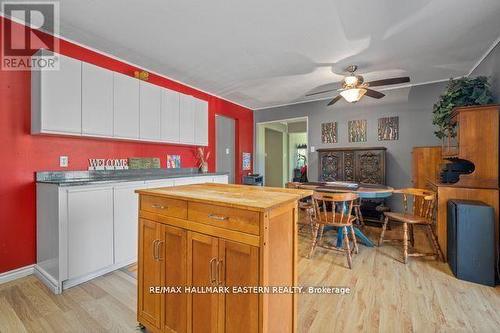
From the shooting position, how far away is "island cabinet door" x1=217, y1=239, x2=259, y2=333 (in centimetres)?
108

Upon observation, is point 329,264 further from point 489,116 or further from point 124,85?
point 124,85

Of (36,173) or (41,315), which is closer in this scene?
(41,315)

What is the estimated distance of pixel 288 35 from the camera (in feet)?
8.47

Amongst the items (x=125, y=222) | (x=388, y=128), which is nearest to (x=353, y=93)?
(x=388, y=128)

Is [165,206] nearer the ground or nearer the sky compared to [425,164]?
nearer the ground

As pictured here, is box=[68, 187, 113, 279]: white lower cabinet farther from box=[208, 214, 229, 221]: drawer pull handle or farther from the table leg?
the table leg

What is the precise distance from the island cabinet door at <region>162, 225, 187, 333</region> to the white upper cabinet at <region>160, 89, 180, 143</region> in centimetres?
230

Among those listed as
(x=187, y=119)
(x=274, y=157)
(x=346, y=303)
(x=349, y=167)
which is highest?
(x=187, y=119)

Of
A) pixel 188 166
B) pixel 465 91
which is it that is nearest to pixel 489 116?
pixel 465 91

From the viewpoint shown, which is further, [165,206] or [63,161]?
[63,161]

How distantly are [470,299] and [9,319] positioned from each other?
357 cm

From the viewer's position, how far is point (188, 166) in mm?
4219

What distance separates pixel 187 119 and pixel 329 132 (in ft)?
9.85

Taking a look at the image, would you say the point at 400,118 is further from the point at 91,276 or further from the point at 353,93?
the point at 91,276
